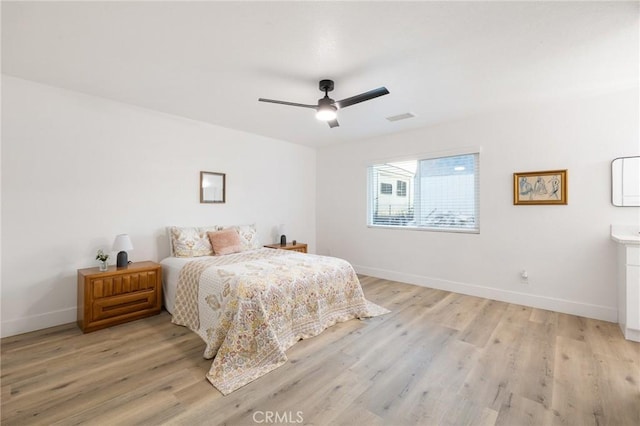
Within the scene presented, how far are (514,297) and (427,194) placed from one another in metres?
1.84

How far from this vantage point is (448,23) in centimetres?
200

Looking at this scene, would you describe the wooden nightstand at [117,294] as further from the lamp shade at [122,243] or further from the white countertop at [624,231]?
the white countertop at [624,231]

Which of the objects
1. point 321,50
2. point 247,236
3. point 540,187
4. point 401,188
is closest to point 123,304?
point 247,236

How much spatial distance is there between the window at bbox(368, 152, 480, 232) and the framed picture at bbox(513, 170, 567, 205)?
0.49 metres

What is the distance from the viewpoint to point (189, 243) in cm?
372

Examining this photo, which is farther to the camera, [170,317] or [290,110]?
[290,110]

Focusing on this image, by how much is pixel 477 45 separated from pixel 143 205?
13.0 feet

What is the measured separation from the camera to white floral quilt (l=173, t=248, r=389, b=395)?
224 cm

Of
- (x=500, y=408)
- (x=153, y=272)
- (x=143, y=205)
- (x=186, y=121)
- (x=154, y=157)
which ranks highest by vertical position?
(x=186, y=121)

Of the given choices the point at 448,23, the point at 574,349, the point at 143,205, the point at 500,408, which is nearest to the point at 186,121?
the point at 143,205

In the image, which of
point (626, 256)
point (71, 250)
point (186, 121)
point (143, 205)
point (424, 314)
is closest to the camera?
point (626, 256)

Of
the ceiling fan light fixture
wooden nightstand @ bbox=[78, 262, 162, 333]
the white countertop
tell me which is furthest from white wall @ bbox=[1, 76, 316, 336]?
the white countertop

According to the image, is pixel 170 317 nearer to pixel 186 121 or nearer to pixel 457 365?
pixel 186 121

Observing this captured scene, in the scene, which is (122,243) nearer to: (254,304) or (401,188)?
(254,304)
